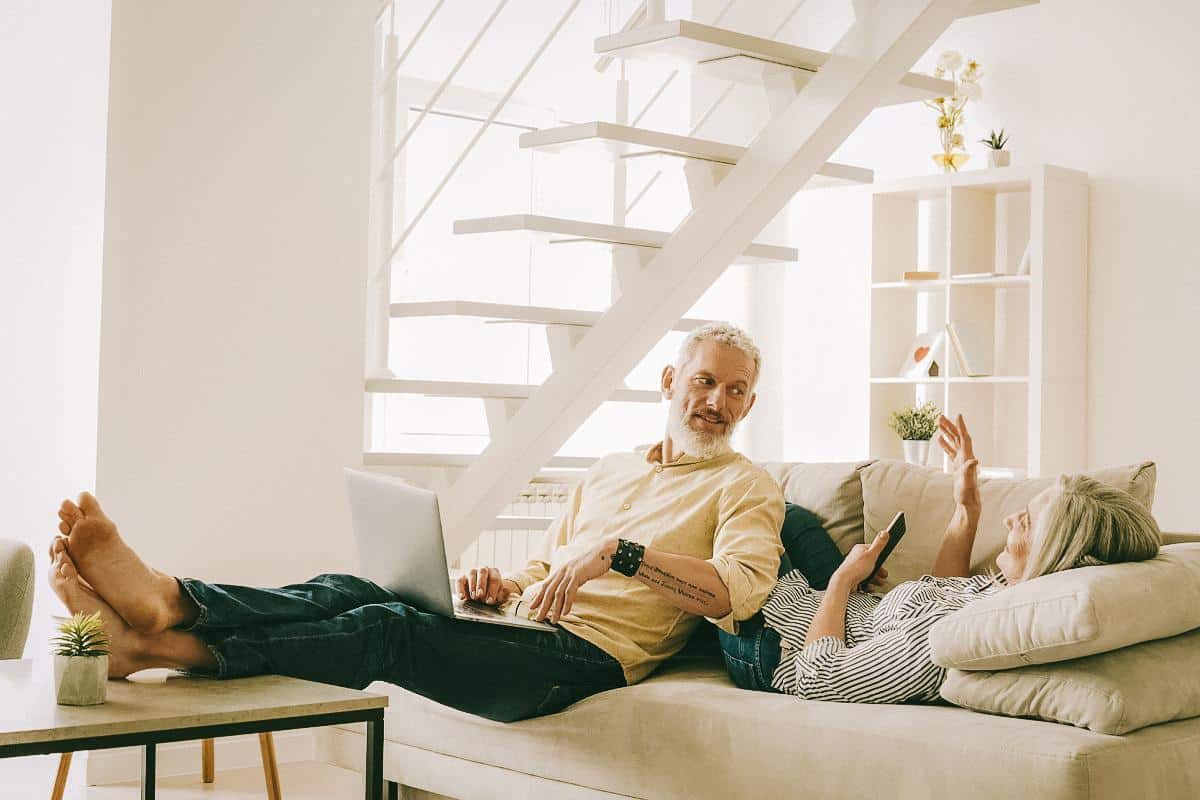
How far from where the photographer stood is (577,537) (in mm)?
2932

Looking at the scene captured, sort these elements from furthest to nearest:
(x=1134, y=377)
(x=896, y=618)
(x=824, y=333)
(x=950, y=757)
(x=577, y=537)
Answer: (x=824, y=333), (x=1134, y=377), (x=577, y=537), (x=896, y=618), (x=950, y=757)

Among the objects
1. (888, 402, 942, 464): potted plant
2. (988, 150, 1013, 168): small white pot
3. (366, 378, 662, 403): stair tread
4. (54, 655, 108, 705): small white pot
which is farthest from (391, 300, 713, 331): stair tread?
(988, 150, 1013, 168): small white pot

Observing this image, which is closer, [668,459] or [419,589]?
[419,589]

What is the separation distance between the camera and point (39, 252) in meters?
3.68

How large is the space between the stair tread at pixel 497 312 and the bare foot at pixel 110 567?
1.64m

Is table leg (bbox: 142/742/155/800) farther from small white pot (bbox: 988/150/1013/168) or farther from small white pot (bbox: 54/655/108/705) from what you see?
small white pot (bbox: 988/150/1013/168)

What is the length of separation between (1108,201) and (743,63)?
1961 mm

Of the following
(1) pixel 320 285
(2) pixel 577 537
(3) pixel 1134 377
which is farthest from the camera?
(3) pixel 1134 377

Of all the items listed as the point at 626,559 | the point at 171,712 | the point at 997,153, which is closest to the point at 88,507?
the point at 171,712

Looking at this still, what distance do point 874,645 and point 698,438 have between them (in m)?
0.66

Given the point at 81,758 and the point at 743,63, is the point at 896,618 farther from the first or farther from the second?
the point at 81,758

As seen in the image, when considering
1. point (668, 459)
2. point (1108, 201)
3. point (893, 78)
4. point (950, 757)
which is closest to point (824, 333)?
point (1108, 201)

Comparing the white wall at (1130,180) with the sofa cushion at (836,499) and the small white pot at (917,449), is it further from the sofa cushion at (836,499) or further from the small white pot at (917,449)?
the sofa cushion at (836,499)

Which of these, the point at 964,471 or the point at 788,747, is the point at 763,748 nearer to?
the point at 788,747
